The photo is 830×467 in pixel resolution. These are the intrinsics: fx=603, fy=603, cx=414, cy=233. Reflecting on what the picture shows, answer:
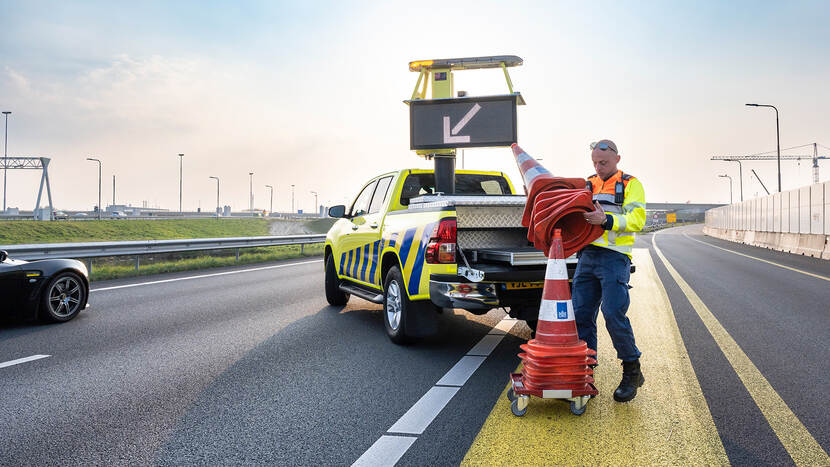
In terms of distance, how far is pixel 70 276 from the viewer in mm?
7453

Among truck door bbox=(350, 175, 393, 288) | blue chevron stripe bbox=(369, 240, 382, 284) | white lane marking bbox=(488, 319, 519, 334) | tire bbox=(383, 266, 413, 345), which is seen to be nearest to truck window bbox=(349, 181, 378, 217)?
truck door bbox=(350, 175, 393, 288)

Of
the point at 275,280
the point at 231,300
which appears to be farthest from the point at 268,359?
the point at 275,280

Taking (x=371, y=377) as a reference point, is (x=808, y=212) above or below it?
above

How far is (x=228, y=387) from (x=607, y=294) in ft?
9.39

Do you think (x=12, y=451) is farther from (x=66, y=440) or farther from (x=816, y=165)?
(x=816, y=165)

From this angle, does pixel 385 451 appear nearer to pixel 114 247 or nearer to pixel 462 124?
pixel 462 124

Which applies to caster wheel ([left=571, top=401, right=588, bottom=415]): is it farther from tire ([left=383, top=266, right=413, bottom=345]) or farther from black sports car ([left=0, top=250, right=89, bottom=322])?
black sports car ([left=0, top=250, right=89, bottom=322])

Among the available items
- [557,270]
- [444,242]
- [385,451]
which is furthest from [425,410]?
[444,242]

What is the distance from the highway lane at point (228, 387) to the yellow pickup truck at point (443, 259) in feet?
1.52

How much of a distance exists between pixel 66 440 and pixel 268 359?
2168mm

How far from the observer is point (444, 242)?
17.6 feet

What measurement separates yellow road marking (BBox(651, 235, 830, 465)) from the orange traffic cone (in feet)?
3.53

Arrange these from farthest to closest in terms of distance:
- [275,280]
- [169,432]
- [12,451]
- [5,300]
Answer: [275,280]
[5,300]
[169,432]
[12,451]

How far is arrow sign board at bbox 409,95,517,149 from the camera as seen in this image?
11781 millimetres
